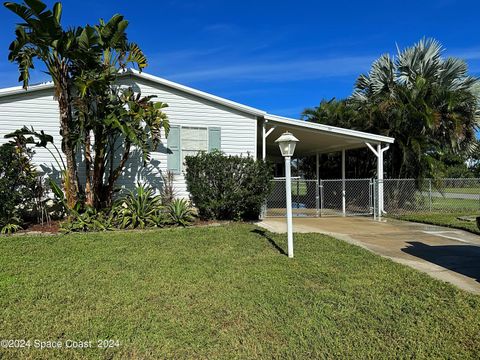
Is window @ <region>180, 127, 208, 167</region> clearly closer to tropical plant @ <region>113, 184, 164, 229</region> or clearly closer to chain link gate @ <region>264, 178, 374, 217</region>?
tropical plant @ <region>113, 184, 164, 229</region>

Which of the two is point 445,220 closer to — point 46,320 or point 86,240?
point 86,240

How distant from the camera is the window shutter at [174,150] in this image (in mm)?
10859

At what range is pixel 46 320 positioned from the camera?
3686mm

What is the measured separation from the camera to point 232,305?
408cm

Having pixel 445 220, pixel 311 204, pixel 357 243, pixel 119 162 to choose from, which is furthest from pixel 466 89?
pixel 119 162

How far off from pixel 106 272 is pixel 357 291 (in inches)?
139

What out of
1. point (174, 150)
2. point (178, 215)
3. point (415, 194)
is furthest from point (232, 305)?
point (415, 194)

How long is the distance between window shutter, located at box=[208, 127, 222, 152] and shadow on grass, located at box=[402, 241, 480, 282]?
6.01 meters

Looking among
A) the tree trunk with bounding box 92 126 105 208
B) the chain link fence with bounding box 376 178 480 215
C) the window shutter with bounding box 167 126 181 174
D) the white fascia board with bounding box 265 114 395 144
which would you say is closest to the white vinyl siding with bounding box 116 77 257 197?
the window shutter with bounding box 167 126 181 174

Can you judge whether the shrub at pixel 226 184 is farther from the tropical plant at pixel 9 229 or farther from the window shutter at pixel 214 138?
the tropical plant at pixel 9 229

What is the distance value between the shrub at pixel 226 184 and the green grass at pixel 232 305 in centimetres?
338

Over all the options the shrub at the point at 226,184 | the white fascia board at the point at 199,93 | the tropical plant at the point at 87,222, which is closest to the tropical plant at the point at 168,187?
the shrub at the point at 226,184

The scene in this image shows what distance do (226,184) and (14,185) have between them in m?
5.06

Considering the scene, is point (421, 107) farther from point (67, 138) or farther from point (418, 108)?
point (67, 138)
